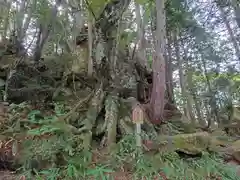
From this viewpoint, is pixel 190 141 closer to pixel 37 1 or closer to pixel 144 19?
pixel 144 19

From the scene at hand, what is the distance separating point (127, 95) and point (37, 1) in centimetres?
388

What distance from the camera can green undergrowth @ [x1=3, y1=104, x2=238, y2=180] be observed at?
375 cm

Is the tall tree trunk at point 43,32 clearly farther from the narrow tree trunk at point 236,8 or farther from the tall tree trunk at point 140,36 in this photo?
the narrow tree trunk at point 236,8

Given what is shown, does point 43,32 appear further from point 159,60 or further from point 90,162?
point 90,162

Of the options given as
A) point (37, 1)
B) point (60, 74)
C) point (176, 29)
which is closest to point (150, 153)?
point (60, 74)

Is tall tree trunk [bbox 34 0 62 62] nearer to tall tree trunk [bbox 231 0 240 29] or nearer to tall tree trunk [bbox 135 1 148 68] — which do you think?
tall tree trunk [bbox 135 1 148 68]

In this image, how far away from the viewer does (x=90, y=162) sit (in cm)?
411

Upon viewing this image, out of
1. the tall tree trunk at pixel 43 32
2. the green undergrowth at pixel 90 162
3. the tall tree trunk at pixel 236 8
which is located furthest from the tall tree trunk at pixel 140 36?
the green undergrowth at pixel 90 162

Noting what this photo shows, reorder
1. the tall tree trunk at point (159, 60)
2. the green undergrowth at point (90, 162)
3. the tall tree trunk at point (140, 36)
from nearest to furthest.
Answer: the green undergrowth at point (90, 162) → the tall tree trunk at point (159, 60) → the tall tree trunk at point (140, 36)

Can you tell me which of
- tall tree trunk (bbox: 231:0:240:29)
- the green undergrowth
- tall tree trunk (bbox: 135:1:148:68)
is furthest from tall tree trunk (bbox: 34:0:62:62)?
tall tree trunk (bbox: 231:0:240:29)

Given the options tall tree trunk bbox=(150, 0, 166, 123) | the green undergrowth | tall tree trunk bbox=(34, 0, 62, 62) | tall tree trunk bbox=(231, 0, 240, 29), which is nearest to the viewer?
the green undergrowth

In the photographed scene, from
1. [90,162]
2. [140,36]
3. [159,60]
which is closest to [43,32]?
[140,36]

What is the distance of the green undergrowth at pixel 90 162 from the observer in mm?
3754

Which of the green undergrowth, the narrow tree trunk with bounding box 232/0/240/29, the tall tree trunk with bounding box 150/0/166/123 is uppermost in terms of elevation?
the narrow tree trunk with bounding box 232/0/240/29
